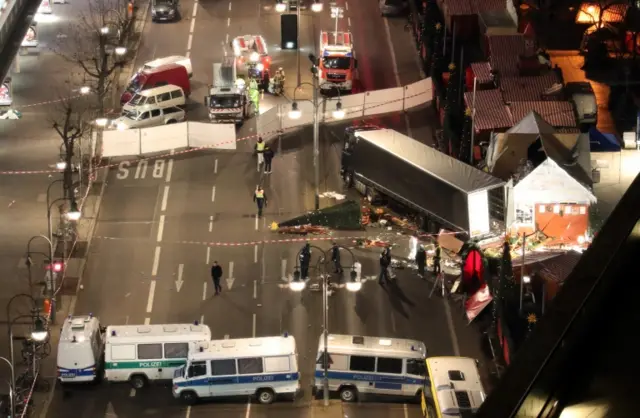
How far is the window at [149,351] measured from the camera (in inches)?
1468

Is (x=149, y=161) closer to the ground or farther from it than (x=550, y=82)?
closer to the ground

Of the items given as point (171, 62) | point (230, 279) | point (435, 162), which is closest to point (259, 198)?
point (230, 279)

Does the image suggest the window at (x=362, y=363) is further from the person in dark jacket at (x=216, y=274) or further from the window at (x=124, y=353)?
the person in dark jacket at (x=216, y=274)

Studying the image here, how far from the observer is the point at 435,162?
45594 mm

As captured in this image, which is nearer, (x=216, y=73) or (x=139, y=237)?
(x=139, y=237)

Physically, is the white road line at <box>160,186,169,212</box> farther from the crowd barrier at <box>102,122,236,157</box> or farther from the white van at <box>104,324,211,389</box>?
the white van at <box>104,324,211,389</box>

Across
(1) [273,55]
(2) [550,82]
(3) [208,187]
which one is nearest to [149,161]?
(3) [208,187]

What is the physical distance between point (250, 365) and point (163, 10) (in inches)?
1428

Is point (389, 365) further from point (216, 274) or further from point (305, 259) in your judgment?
point (216, 274)

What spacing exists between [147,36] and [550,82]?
25300mm

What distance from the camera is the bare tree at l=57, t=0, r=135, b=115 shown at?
5828 centimetres

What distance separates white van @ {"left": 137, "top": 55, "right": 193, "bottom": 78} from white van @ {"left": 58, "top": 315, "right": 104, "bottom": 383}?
78.4ft

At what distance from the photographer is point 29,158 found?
174 ft

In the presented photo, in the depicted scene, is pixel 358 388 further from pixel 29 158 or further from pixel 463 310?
pixel 29 158
